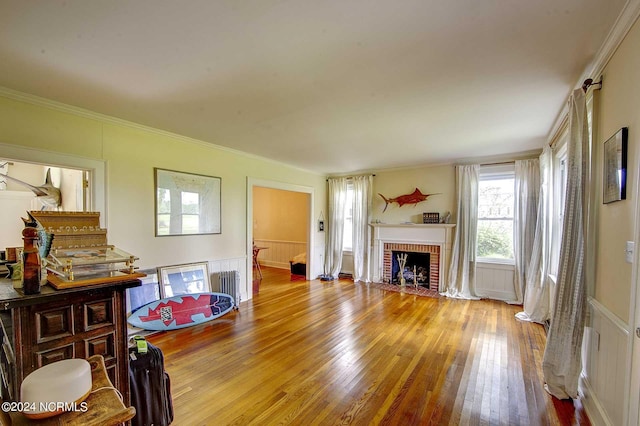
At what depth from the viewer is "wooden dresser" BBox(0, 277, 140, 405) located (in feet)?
3.40

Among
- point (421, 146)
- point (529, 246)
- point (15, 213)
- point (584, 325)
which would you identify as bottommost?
point (584, 325)

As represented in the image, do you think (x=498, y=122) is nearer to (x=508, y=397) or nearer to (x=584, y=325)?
(x=584, y=325)

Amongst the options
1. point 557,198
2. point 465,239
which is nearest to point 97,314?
point 557,198

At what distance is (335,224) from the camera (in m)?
6.61

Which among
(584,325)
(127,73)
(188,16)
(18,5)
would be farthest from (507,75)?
(18,5)

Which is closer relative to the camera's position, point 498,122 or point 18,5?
point 18,5

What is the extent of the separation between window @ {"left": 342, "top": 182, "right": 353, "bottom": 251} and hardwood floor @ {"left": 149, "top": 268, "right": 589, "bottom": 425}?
2433mm

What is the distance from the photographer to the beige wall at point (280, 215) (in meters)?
7.75

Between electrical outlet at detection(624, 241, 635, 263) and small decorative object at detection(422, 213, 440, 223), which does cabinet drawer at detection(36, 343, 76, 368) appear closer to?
electrical outlet at detection(624, 241, 635, 263)

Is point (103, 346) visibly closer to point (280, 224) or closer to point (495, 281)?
point (495, 281)

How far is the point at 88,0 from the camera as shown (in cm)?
146

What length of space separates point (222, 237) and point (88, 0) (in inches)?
132

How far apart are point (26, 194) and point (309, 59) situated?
17.5ft

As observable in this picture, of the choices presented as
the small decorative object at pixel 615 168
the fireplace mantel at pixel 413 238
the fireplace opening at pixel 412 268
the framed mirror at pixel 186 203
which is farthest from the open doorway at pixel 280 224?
the small decorative object at pixel 615 168
